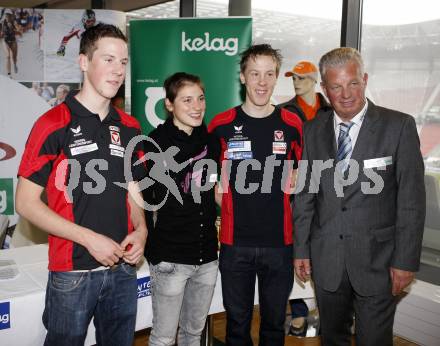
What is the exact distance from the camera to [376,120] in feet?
5.82

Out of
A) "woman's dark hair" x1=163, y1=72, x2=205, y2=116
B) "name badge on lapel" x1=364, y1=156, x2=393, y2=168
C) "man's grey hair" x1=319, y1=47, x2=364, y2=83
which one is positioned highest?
"man's grey hair" x1=319, y1=47, x2=364, y2=83

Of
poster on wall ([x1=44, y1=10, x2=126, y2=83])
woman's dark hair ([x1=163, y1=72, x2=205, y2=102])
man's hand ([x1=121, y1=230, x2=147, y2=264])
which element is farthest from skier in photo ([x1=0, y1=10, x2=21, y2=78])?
man's hand ([x1=121, y1=230, x2=147, y2=264])

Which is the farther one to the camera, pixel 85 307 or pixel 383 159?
pixel 383 159

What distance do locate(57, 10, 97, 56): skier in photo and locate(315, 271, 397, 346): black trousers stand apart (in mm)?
3003

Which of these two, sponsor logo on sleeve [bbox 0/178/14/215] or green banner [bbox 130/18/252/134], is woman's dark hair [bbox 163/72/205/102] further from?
sponsor logo on sleeve [bbox 0/178/14/215]

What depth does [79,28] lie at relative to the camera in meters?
3.84

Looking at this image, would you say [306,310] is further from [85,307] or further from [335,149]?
[85,307]

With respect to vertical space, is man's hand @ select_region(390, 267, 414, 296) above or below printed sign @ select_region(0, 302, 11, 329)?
above

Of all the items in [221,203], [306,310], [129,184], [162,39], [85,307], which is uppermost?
[162,39]

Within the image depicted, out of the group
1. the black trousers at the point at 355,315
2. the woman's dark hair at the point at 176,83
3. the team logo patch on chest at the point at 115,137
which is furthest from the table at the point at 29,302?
the woman's dark hair at the point at 176,83

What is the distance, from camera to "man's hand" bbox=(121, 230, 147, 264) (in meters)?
1.57

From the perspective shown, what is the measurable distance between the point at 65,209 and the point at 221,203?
31.0 inches

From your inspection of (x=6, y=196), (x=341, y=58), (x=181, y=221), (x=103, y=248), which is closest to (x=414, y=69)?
(x=341, y=58)

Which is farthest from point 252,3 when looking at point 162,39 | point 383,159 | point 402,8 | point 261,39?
point 383,159
